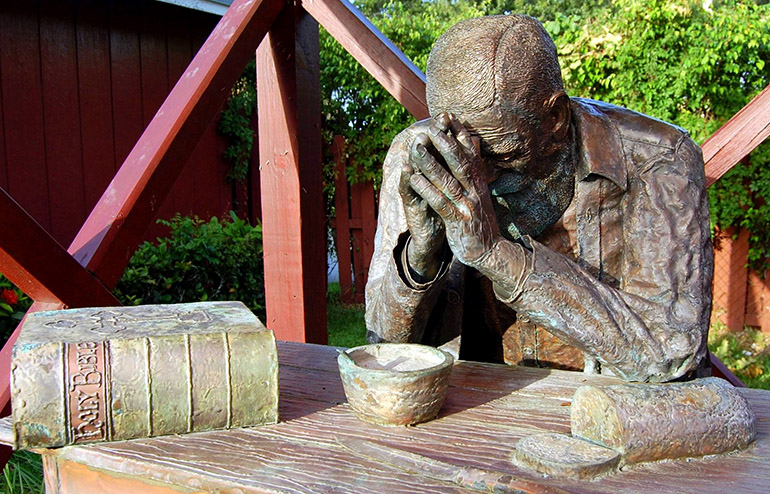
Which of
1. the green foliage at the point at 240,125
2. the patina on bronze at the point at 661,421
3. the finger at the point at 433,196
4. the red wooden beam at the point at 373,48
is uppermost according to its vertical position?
the green foliage at the point at 240,125

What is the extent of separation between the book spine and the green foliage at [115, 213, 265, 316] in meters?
3.23

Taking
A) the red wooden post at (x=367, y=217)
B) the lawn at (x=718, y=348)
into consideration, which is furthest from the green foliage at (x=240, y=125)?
the lawn at (x=718, y=348)

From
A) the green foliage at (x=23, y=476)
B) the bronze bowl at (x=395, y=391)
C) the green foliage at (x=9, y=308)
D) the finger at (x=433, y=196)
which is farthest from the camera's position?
the green foliage at (x=9, y=308)

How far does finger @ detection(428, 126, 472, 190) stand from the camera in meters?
1.51

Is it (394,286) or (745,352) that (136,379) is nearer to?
(394,286)

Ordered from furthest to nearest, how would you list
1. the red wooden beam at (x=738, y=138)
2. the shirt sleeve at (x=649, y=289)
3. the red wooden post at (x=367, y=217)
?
the red wooden post at (x=367, y=217) → the red wooden beam at (x=738, y=138) → the shirt sleeve at (x=649, y=289)

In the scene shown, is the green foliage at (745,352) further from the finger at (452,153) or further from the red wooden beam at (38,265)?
the red wooden beam at (38,265)

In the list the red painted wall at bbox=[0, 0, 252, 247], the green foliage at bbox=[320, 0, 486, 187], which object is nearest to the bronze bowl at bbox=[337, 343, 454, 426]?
the red painted wall at bbox=[0, 0, 252, 247]

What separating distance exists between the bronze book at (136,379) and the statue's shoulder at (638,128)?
115 cm

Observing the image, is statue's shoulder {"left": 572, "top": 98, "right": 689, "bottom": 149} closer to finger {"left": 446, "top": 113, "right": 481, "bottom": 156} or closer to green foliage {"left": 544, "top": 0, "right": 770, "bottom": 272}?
finger {"left": 446, "top": 113, "right": 481, "bottom": 156}

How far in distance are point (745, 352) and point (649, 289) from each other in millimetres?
4297

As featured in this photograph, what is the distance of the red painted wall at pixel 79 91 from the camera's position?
5.31 metres

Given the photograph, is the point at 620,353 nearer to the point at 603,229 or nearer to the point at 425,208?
the point at 603,229

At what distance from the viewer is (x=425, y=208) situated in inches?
65.3
